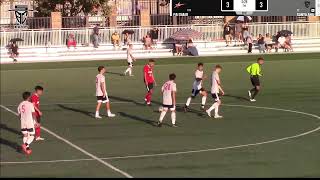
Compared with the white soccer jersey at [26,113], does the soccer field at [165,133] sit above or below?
below

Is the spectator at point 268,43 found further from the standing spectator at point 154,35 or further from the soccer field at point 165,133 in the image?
the soccer field at point 165,133

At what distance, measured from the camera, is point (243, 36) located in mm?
53906

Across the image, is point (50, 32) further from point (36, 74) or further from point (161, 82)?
point (161, 82)

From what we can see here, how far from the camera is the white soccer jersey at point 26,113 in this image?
1964 centimetres

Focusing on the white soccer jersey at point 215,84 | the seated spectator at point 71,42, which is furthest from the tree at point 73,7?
the white soccer jersey at point 215,84

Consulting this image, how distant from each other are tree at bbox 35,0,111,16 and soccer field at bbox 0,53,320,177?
66.5 ft

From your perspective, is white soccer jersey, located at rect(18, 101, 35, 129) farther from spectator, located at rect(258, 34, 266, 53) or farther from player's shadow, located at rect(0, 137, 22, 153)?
spectator, located at rect(258, 34, 266, 53)

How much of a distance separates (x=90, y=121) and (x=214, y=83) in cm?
461

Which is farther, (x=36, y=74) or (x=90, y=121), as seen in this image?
(x=36, y=74)

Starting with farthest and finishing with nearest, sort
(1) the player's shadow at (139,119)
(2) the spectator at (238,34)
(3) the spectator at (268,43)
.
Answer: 1. (2) the spectator at (238,34)
2. (3) the spectator at (268,43)
3. (1) the player's shadow at (139,119)

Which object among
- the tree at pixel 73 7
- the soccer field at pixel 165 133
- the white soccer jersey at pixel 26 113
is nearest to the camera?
the soccer field at pixel 165 133

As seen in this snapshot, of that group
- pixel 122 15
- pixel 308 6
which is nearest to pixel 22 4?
pixel 122 15

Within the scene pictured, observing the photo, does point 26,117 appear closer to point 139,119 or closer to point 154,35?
point 139,119

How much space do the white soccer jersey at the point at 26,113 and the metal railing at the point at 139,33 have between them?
105 ft
